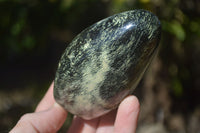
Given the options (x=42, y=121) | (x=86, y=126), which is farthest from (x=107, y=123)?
(x=42, y=121)

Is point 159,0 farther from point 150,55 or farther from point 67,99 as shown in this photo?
point 67,99

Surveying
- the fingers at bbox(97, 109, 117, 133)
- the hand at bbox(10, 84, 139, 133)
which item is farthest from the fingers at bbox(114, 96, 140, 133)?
the fingers at bbox(97, 109, 117, 133)

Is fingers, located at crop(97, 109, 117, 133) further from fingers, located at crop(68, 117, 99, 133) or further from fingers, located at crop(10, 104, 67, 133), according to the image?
fingers, located at crop(10, 104, 67, 133)

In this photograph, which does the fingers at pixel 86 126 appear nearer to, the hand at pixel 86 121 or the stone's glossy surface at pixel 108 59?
the hand at pixel 86 121

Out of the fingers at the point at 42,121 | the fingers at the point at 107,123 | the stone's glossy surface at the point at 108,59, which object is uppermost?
the stone's glossy surface at the point at 108,59

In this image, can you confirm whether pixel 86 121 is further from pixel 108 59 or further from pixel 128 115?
pixel 108 59

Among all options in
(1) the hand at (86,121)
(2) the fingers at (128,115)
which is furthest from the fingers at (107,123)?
(2) the fingers at (128,115)
